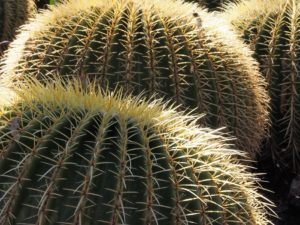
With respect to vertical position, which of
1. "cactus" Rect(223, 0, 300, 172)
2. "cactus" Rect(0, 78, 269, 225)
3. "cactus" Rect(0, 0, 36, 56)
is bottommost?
"cactus" Rect(0, 0, 36, 56)

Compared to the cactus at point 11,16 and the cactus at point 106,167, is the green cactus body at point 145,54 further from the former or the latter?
the cactus at point 11,16

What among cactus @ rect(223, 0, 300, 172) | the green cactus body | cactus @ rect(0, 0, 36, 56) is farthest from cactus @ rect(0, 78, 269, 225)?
cactus @ rect(0, 0, 36, 56)

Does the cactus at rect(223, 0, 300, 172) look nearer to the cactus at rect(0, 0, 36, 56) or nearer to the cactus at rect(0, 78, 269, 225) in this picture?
the cactus at rect(0, 78, 269, 225)

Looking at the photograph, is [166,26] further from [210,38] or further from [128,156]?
[128,156]

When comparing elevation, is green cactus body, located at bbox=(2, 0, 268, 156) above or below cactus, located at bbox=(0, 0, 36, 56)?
above

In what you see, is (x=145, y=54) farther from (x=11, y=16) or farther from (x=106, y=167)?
(x=11, y=16)

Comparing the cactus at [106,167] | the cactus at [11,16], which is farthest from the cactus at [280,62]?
the cactus at [11,16]
